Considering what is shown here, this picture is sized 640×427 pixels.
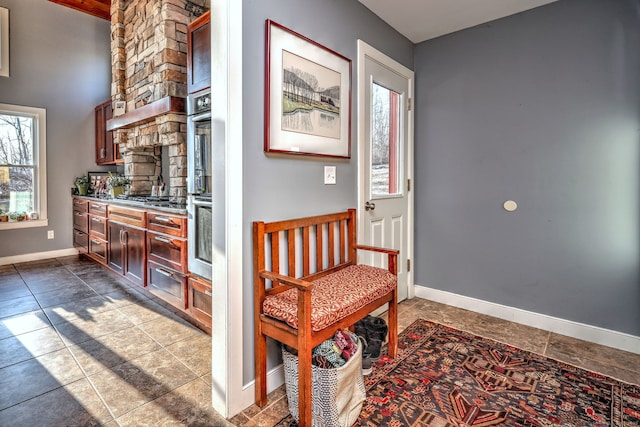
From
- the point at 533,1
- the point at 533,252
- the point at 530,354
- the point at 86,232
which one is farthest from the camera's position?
the point at 86,232

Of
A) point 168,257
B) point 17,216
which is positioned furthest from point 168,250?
point 17,216

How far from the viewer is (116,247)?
3.48 m

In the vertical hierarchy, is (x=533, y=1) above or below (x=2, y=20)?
below

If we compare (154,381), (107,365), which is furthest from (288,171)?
(107,365)

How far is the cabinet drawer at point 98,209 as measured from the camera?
3.72 meters

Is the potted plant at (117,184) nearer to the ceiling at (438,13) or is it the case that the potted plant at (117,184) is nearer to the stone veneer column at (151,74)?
the stone veneer column at (151,74)

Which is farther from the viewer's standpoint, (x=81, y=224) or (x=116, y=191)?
(x=81, y=224)

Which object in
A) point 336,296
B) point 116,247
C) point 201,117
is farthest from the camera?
point 116,247

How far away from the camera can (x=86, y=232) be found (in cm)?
432

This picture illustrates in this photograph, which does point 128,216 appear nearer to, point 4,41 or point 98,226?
point 98,226

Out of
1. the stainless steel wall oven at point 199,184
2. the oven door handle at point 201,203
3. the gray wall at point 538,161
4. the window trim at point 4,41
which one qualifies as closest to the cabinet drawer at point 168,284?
the stainless steel wall oven at point 199,184

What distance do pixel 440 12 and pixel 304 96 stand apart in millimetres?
1490

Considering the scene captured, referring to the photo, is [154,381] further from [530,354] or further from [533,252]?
[533,252]

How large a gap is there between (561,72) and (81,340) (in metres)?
3.96
